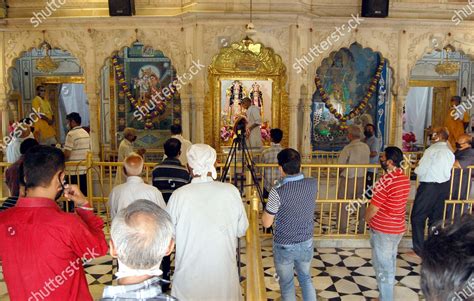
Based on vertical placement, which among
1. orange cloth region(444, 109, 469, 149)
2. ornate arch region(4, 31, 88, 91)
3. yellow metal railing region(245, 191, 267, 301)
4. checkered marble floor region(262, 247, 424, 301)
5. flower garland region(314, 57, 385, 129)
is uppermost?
ornate arch region(4, 31, 88, 91)

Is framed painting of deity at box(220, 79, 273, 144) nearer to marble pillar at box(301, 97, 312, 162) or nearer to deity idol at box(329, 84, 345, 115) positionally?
deity idol at box(329, 84, 345, 115)

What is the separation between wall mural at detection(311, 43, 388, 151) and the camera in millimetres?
12625

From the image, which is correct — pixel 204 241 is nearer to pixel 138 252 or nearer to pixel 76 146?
pixel 138 252

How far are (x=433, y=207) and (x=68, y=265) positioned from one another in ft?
16.3

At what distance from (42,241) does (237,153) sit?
8.18 meters

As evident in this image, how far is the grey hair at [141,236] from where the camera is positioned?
5.62 feet

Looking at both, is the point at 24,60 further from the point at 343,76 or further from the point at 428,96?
the point at 428,96

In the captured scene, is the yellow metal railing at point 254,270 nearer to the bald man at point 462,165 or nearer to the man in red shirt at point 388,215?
the man in red shirt at point 388,215

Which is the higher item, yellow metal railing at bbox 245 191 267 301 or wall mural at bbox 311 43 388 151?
wall mural at bbox 311 43 388 151

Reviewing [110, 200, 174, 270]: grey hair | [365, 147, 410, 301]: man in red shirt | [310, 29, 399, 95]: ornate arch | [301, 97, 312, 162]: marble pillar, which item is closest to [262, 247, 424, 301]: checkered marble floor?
[365, 147, 410, 301]: man in red shirt

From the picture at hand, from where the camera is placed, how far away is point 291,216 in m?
3.79

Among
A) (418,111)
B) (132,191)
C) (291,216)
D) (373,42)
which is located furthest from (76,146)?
(418,111)

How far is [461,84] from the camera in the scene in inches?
535

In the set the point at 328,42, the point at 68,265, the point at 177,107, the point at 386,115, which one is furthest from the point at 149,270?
the point at 386,115
